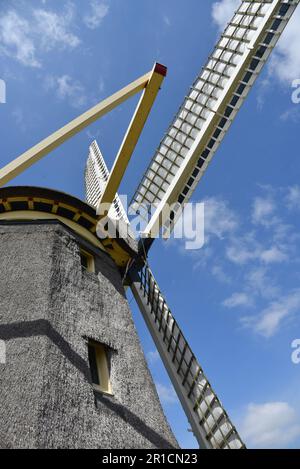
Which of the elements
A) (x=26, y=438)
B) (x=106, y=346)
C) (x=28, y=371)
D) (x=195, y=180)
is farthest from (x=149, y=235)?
(x=26, y=438)

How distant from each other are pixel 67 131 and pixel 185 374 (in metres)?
4.67

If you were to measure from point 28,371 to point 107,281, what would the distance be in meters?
2.88

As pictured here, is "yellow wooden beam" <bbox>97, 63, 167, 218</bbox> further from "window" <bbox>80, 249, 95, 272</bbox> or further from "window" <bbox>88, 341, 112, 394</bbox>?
"window" <bbox>88, 341, 112, 394</bbox>

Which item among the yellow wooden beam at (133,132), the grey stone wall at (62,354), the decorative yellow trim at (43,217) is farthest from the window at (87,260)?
the yellow wooden beam at (133,132)

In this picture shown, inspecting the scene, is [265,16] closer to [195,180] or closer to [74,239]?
[195,180]

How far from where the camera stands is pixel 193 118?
10438 mm

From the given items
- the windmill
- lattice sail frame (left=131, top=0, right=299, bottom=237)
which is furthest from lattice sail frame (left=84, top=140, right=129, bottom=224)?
the windmill

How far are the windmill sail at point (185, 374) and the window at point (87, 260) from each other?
1.65m

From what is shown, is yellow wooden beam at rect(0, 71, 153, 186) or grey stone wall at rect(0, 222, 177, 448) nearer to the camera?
grey stone wall at rect(0, 222, 177, 448)

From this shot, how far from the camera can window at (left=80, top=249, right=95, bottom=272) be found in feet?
24.1

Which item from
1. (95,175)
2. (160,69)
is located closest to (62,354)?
(160,69)

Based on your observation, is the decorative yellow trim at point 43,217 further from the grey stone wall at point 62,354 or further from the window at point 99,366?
the window at point 99,366

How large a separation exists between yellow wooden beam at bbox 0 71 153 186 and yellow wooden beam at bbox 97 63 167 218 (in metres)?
0.18
